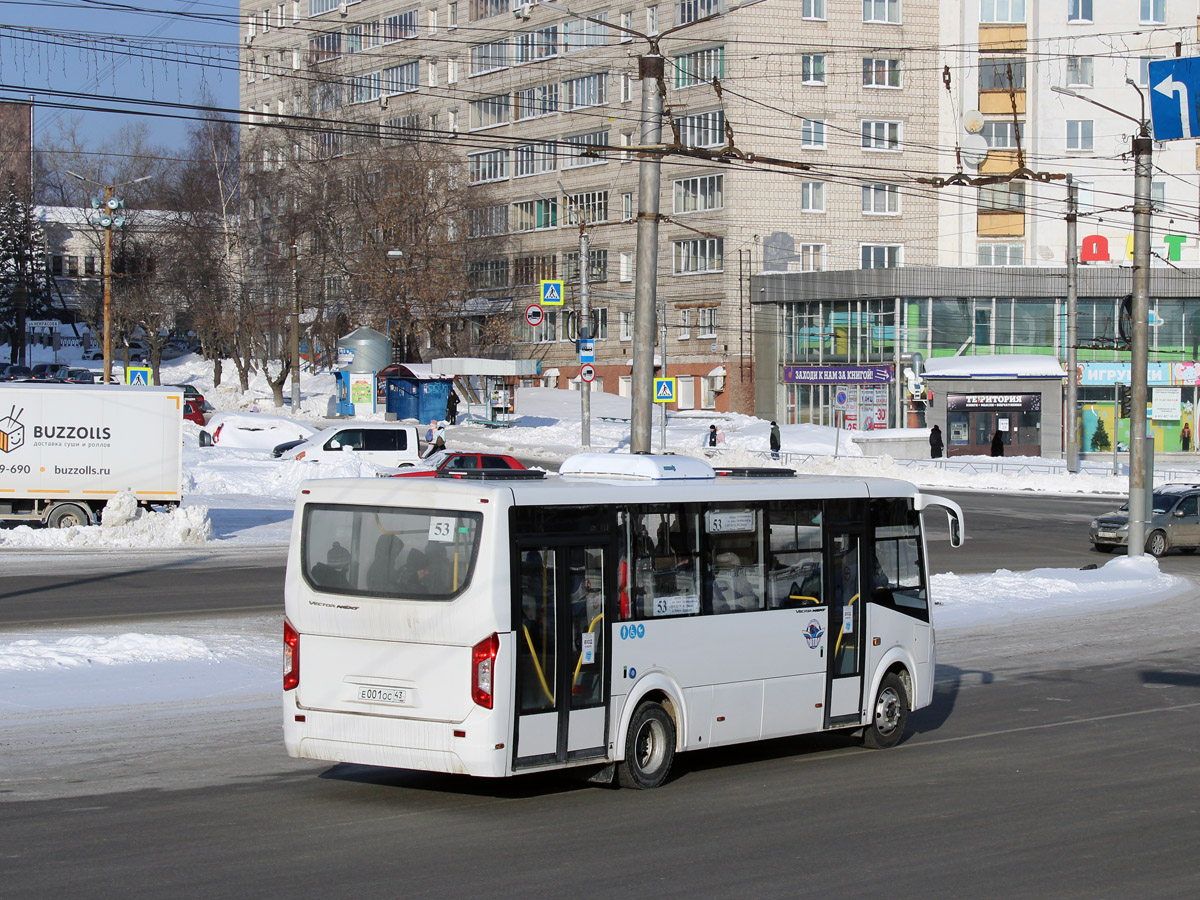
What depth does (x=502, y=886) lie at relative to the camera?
7.09 meters

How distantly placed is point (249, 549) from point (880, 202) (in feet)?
173

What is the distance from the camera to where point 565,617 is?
9.03 metres

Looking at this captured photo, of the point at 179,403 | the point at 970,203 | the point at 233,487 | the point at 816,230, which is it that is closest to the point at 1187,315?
the point at 970,203

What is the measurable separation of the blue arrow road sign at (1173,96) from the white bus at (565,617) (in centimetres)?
1613

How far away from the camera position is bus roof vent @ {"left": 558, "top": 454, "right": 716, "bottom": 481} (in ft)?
33.3

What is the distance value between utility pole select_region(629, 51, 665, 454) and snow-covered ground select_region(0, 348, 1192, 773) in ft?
17.1

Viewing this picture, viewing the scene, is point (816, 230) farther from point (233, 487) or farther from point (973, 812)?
point (973, 812)

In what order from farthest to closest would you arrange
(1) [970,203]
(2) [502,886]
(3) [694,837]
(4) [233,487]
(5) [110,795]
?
(1) [970,203], (4) [233,487], (5) [110,795], (3) [694,837], (2) [502,886]

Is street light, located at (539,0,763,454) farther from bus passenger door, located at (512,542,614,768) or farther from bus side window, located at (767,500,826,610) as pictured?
bus passenger door, located at (512,542,614,768)

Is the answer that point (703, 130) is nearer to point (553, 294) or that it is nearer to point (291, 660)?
point (553, 294)

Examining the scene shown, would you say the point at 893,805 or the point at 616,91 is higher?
the point at 616,91

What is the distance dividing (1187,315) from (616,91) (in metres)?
31.6

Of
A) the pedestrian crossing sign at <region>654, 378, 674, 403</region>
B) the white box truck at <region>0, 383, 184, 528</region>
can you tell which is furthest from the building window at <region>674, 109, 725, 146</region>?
the white box truck at <region>0, 383, 184, 528</region>

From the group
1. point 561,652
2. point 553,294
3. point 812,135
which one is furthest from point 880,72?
point 561,652
